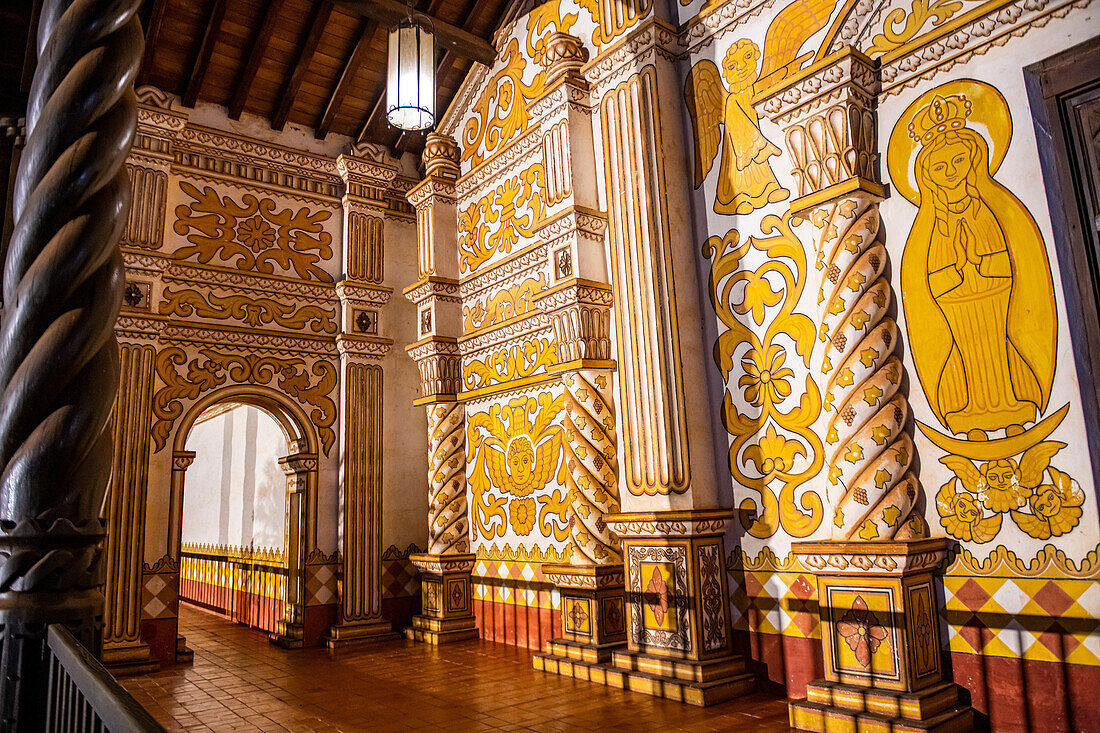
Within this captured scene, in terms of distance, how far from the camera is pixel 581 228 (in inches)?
233

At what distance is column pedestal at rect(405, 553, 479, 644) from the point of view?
7.16m

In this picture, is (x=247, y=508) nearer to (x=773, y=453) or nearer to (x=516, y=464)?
(x=516, y=464)

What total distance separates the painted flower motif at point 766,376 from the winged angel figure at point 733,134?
952 millimetres

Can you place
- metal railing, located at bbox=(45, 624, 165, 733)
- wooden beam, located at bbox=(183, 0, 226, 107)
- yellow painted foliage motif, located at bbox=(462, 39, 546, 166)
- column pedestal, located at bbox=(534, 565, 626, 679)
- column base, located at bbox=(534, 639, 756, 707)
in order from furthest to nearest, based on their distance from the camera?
1. yellow painted foliage motif, located at bbox=(462, 39, 546, 166)
2. wooden beam, located at bbox=(183, 0, 226, 107)
3. column pedestal, located at bbox=(534, 565, 626, 679)
4. column base, located at bbox=(534, 639, 756, 707)
5. metal railing, located at bbox=(45, 624, 165, 733)

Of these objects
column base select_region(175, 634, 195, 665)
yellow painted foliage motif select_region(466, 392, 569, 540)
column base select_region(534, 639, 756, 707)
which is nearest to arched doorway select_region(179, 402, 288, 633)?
column base select_region(175, 634, 195, 665)

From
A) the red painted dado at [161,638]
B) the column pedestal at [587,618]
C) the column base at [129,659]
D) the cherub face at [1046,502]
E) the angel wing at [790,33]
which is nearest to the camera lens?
the cherub face at [1046,502]

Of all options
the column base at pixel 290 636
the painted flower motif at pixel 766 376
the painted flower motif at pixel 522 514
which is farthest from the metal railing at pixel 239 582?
the painted flower motif at pixel 766 376

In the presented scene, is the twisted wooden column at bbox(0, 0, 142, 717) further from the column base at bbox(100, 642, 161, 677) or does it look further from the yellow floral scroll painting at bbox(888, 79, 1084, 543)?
the column base at bbox(100, 642, 161, 677)

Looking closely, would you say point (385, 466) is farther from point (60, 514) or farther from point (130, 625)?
point (60, 514)

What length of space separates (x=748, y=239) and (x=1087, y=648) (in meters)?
2.79

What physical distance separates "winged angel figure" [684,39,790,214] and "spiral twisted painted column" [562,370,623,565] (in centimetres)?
165

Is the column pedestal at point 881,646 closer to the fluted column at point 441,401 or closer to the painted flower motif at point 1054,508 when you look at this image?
the painted flower motif at point 1054,508

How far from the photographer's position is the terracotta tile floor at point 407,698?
4207 mm

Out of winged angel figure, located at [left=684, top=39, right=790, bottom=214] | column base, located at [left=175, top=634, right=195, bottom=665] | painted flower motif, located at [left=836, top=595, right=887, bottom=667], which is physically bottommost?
column base, located at [left=175, top=634, right=195, bottom=665]
